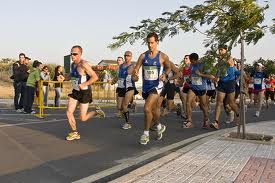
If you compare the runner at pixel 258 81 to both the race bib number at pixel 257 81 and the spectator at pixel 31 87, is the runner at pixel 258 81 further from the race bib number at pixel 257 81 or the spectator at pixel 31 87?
the spectator at pixel 31 87

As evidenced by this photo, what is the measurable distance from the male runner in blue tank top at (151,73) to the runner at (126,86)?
7.91 ft

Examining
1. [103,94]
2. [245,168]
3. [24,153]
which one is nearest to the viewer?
[245,168]

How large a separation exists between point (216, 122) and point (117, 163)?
5.38 meters

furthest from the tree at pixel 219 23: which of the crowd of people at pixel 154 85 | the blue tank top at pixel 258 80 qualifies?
the blue tank top at pixel 258 80

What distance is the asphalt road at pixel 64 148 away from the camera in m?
5.86

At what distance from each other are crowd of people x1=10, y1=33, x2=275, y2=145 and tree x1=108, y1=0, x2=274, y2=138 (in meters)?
0.31

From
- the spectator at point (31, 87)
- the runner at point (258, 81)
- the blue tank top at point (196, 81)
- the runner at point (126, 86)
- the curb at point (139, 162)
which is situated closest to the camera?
the curb at point (139, 162)

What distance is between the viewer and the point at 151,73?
855cm

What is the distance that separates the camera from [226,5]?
29.2 ft

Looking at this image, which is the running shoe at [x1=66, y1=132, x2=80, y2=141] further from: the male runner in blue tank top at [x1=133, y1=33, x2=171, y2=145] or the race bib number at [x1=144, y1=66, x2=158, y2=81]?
the race bib number at [x1=144, y1=66, x2=158, y2=81]

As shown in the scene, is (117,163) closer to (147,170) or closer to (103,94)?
(147,170)

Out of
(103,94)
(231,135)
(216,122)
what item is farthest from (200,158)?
(103,94)

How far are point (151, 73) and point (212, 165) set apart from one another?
2771 millimetres

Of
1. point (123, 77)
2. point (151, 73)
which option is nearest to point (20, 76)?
point (123, 77)
